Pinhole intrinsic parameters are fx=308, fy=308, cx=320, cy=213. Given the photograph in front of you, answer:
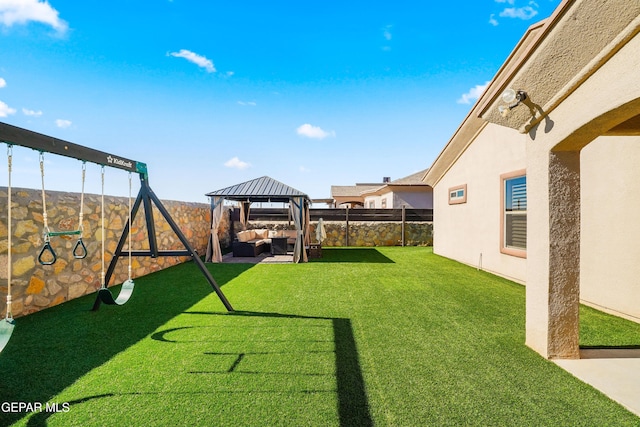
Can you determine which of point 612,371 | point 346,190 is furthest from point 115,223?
point 346,190

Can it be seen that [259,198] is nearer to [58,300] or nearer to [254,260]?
[254,260]

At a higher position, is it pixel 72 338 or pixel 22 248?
pixel 22 248

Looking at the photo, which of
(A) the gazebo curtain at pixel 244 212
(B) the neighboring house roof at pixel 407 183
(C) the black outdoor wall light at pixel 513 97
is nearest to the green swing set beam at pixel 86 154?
(C) the black outdoor wall light at pixel 513 97

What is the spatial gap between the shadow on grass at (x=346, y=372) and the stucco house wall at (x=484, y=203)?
519cm

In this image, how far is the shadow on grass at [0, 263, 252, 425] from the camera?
2.83m

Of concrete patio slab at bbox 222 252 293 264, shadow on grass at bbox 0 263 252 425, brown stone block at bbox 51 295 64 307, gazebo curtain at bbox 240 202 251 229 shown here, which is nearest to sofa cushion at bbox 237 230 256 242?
concrete patio slab at bbox 222 252 293 264

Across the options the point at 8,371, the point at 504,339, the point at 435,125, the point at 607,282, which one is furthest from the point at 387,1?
the point at 8,371

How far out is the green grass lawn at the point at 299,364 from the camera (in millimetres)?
2395

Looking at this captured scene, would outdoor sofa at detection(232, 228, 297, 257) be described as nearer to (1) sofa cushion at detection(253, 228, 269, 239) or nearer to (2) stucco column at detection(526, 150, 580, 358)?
(1) sofa cushion at detection(253, 228, 269, 239)

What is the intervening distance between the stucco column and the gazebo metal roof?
8.41 metres

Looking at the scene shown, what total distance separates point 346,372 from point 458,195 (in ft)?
29.5

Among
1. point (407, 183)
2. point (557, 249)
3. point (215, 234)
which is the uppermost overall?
point (407, 183)

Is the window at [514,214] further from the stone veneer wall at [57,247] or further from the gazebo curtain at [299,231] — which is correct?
the stone veneer wall at [57,247]

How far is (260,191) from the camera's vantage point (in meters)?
11.5
